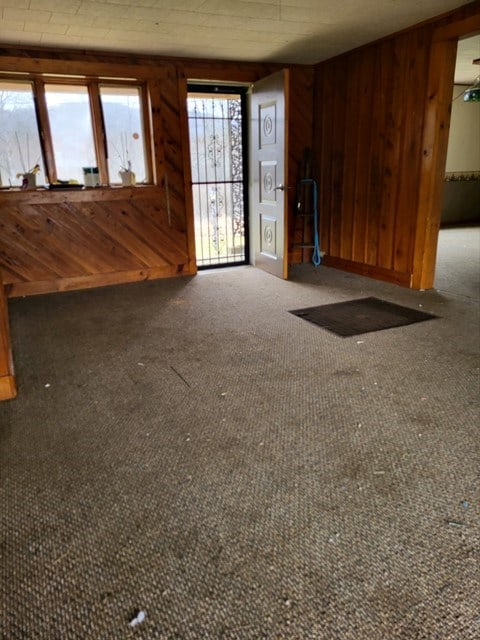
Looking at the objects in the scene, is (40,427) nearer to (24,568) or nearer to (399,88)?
(24,568)

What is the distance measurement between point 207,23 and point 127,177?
1654 millimetres

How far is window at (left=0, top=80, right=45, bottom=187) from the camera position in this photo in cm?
411

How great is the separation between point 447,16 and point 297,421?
3498 mm

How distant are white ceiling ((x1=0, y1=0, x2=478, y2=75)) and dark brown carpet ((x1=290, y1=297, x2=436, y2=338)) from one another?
2254 mm

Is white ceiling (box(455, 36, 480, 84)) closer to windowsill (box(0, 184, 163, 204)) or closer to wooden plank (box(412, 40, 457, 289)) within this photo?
wooden plank (box(412, 40, 457, 289))

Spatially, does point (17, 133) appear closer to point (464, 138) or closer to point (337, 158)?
point (337, 158)

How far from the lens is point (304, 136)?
17.6 ft

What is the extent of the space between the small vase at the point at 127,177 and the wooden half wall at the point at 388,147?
221 cm

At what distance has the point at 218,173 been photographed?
5.31m

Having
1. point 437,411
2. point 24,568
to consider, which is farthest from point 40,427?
point 437,411

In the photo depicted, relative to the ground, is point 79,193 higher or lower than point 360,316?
higher

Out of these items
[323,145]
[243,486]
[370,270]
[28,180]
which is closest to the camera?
[243,486]

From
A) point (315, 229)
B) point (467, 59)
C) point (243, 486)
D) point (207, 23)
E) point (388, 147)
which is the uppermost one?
point (467, 59)

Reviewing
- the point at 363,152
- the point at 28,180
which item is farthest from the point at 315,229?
the point at 28,180
